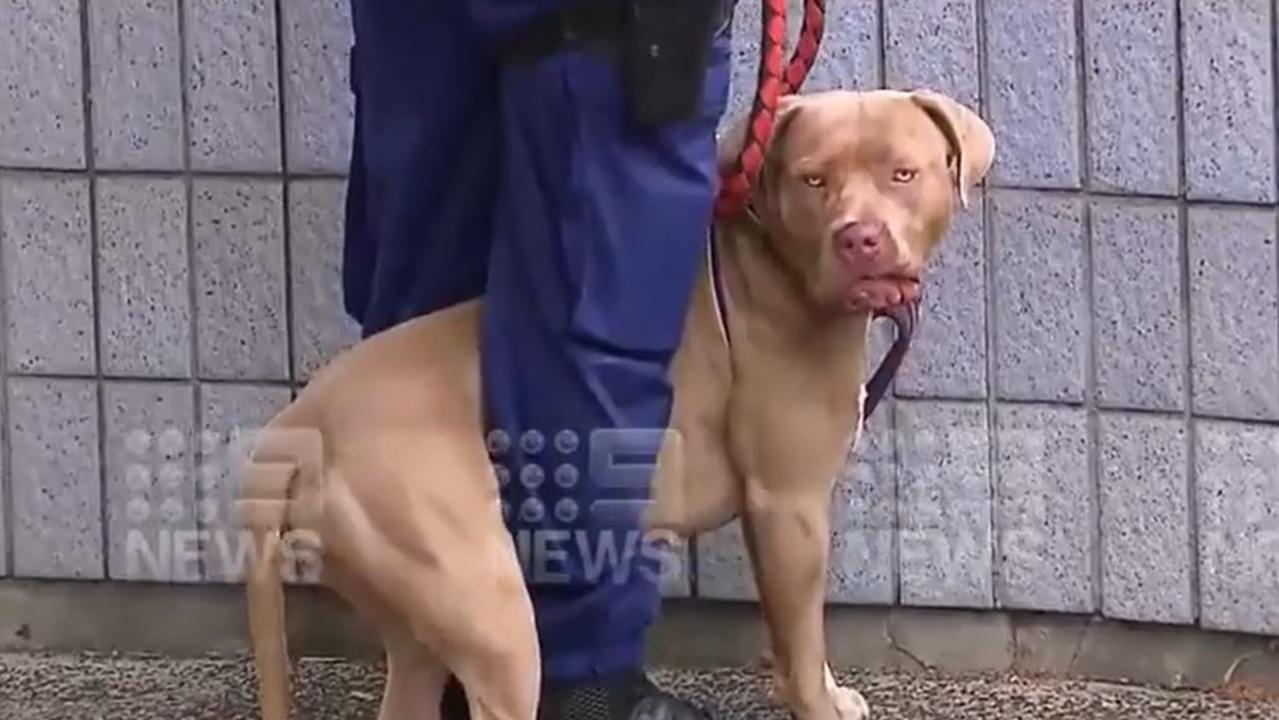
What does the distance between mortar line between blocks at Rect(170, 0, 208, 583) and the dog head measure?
861 mm

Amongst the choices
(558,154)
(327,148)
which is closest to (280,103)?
(327,148)

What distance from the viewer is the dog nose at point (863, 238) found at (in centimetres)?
246

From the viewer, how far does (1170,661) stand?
306 centimetres

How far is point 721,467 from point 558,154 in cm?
42

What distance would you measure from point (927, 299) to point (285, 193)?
0.78 m

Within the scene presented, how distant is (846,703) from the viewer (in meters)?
2.79

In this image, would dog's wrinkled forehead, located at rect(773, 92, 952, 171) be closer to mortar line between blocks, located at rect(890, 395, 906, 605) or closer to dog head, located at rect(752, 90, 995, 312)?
dog head, located at rect(752, 90, 995, 312)

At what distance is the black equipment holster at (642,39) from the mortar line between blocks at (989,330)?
0.66 m

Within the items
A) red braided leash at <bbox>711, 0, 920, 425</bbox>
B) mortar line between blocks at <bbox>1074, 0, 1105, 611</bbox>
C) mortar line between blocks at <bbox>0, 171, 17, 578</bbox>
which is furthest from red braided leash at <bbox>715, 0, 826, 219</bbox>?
mortar line between blocks at <bbox>0, 171, 17, 578</bbox>

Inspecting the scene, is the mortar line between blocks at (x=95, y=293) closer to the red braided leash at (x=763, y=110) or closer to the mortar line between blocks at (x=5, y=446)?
the mortar line between blocks at (x=5, y=446)

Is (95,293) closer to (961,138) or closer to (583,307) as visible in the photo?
(583,307)

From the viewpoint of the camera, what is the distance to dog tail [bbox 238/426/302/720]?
2.42 m

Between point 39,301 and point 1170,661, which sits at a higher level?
point 39,301

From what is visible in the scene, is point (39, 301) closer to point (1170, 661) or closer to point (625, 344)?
point (625, 344)
